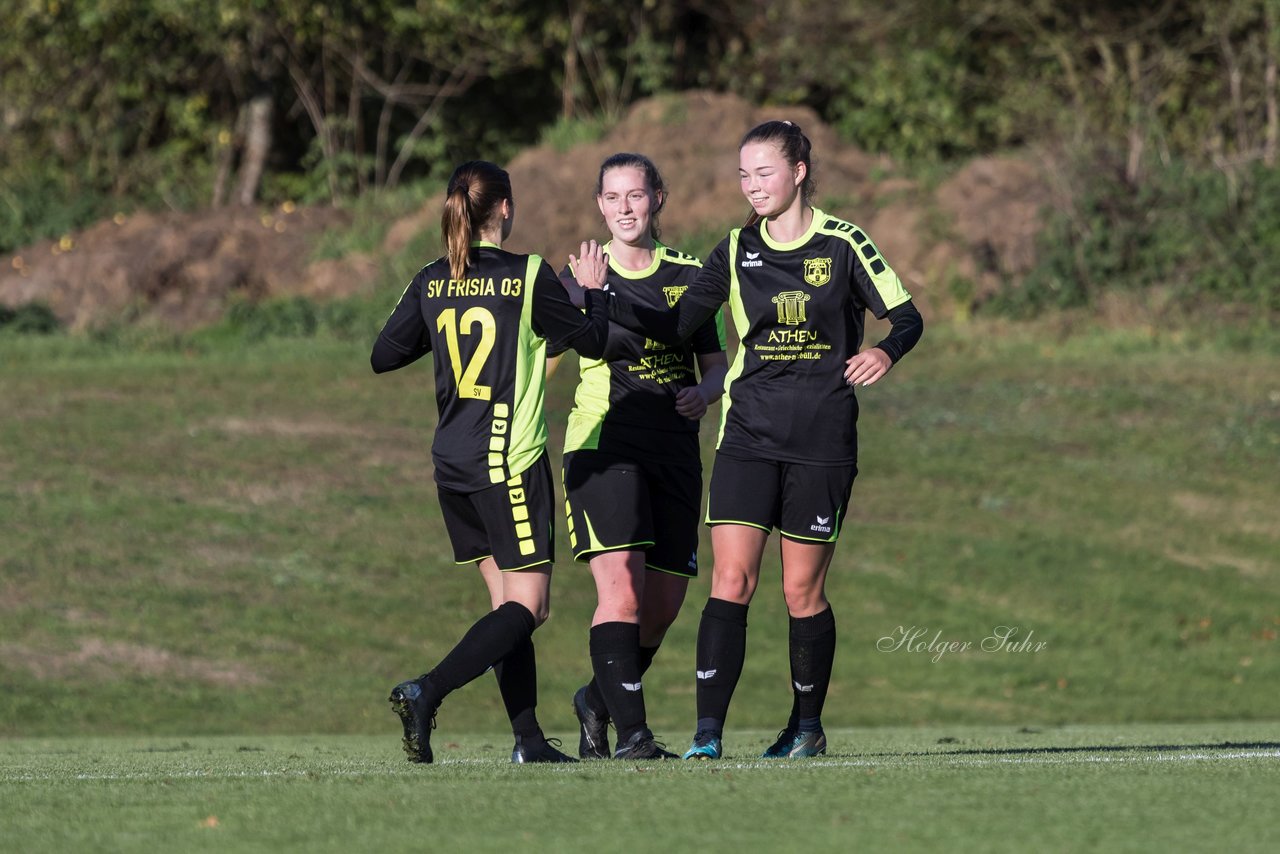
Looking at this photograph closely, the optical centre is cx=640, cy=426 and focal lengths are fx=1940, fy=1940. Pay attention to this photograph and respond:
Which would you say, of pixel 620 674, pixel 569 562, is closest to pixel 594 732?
pixel 620 674

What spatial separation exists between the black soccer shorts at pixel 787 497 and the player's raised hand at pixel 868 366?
372 mm

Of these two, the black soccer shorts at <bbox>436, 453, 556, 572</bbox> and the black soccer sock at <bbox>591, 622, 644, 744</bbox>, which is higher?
the black soccer shorts at <bbox>436, 453, 556, 572</bbox>

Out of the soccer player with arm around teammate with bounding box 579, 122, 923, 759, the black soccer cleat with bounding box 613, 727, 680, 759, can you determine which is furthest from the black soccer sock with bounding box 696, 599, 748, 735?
the black soccer cleat with bounding box 613, 727, 680, 759

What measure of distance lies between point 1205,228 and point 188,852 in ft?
70.9

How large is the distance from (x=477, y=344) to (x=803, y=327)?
1.11 meters

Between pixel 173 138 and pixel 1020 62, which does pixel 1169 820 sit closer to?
pixel 1020 62

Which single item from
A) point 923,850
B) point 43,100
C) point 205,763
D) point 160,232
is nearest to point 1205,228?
point 160,232

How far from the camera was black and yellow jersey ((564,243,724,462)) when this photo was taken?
6949 millimetres

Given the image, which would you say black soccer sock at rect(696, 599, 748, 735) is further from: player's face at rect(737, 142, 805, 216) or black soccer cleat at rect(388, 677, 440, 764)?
player's face at rect(737, 142, 805, 216)

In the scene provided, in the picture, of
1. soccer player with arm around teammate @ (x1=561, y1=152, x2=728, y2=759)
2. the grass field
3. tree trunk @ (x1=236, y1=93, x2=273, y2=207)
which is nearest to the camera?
the grass field

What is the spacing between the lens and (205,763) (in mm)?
7348

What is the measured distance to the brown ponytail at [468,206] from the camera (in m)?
6.50

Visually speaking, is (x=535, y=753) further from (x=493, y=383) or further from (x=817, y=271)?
(x=817, y=271)

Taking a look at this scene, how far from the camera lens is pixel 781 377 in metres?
6.66
